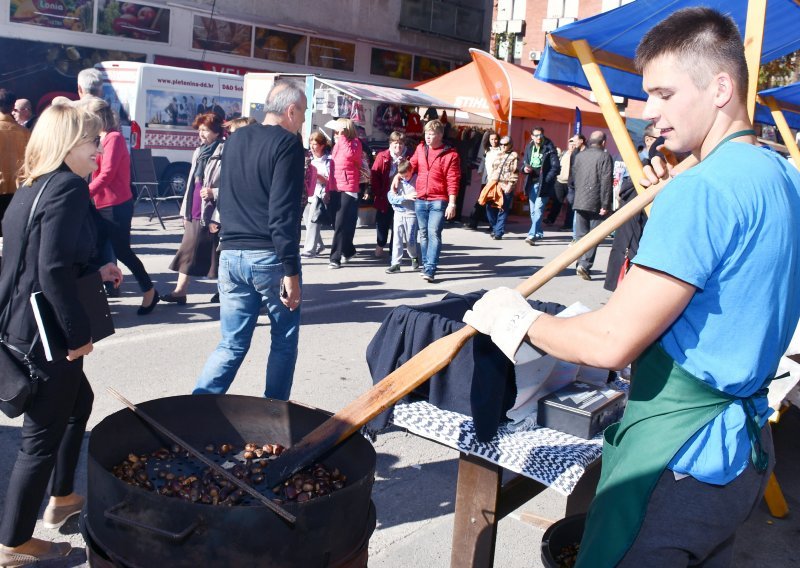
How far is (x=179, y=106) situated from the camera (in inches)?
616

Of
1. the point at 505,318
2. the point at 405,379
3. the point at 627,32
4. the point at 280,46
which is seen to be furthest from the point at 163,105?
the point at 505,318

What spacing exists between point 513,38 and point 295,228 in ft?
126

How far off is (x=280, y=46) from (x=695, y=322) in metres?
23.5

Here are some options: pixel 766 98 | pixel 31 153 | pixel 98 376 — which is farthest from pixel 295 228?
pixel 766 98

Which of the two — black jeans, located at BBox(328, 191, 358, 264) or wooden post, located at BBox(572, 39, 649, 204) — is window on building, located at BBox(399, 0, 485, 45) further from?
wooden post, located at BBox(572, 39, 649, 204)

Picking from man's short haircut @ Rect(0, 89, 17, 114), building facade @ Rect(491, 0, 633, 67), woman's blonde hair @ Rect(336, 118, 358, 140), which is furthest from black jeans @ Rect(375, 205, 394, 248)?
building facade @ Rect(491, 0, 633, 67)

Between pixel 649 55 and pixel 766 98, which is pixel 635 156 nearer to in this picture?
pixel 649 55

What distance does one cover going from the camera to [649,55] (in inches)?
77.7

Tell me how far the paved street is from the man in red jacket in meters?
0.43

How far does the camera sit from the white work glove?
206 cm

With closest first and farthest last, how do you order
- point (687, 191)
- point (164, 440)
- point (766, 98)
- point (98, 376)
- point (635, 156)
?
point (687, 191)
point (164, 440)
point (635, 156)
point (98, 376)
point (766, 98)

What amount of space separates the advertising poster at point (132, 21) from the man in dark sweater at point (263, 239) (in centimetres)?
1673

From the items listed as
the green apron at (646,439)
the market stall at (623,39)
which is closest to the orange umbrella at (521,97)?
the market stall at (623,39)

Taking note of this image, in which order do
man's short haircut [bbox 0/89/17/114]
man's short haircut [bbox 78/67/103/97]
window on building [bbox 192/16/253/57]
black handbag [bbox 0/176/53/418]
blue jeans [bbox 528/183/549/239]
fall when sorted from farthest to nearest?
window on building [bbox 192/16/253/57] < blue jeans [bbox 528/183/549/239] < man's short haircut [bbox 0/89/17/114] < man's short haircut [bbox 78/67/103/97] < black handbag [bbox 0/176/53/418]
